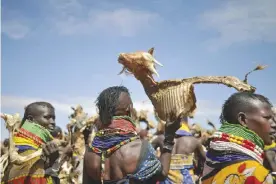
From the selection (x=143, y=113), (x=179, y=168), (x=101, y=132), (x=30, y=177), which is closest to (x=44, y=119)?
(x=30, y=177)

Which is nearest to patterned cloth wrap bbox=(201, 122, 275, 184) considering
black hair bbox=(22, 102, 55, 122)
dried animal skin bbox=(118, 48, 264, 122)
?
dried animal skin bbox=(118, 48, 264, 122)

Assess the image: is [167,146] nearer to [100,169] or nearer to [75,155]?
[100,169]

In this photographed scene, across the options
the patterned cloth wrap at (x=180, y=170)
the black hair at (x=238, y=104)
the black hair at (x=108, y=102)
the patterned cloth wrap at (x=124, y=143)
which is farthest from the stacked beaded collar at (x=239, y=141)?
the patterned cloth wrap at (x=180, y=170)

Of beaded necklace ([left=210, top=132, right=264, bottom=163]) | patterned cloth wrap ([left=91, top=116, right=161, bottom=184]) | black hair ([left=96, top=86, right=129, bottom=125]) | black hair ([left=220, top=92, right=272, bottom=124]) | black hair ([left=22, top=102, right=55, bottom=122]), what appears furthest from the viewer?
black hair ([left=22, top=102, right=55, bottom=122])

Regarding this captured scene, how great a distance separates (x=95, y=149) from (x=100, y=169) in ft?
0.62

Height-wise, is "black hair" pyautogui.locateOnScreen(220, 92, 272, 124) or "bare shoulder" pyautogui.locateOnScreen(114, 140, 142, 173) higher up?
"black hair" pyautogui.locateOnScreen(220, 92, 272, 124)

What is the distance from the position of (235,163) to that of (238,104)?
1.73ft

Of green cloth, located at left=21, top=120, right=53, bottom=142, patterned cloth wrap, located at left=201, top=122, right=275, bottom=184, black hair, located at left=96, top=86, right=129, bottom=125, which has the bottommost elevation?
patterned cloth wrap, located at left=201, top=122, right=275, bottom=184

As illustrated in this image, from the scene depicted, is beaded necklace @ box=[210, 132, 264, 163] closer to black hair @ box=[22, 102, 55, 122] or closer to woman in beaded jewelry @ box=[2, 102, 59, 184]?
woman in beaded jewelry @ box=[2, 102, 59, 184]

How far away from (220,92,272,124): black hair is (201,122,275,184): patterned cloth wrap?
0.09m

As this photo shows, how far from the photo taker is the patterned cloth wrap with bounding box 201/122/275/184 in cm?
274

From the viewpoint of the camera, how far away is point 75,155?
1091 centimetres

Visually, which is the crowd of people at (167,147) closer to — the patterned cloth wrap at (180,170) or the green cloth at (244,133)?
the green cloth at (244,133)

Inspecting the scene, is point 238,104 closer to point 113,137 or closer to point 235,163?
point 235,163
